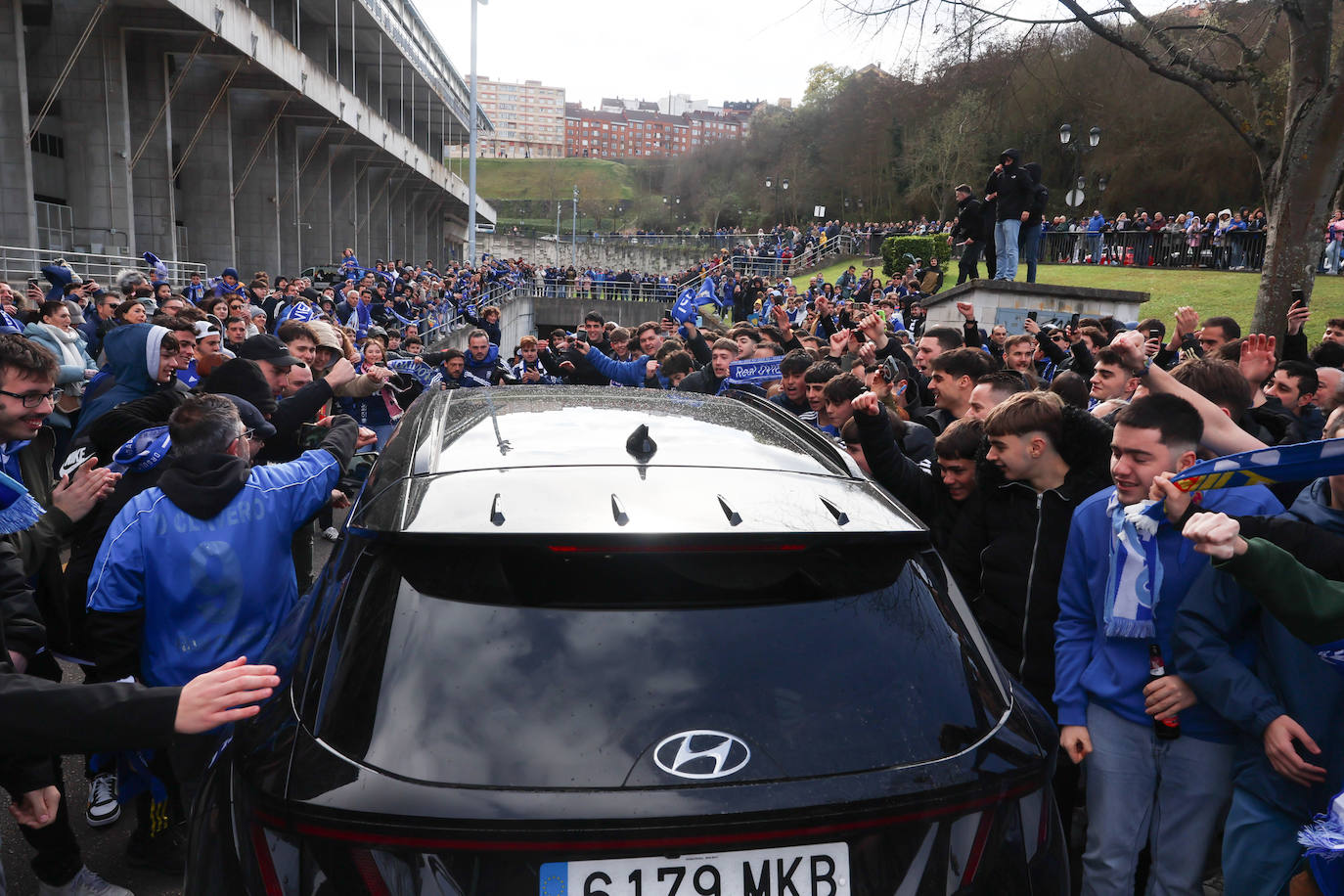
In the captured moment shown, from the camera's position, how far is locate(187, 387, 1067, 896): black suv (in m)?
1.65

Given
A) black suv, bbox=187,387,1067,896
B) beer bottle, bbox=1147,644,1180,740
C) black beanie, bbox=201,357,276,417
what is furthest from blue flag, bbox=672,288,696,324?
black suv, bbox=187,387,1067,896

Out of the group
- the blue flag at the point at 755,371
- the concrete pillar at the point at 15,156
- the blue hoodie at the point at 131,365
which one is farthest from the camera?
the concrete pillar at the point at 15,156

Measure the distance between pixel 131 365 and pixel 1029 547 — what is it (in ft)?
15.1

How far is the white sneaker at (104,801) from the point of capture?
3.85 meters

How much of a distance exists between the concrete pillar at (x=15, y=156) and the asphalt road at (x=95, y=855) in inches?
805

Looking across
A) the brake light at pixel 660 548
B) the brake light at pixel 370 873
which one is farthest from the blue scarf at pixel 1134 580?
the brake light at pixel 370 873

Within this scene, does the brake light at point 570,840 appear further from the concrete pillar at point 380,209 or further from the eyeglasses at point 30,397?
the concrete pillar at point 380,209

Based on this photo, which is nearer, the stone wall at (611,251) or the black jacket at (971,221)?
the black jacket at (971,221)

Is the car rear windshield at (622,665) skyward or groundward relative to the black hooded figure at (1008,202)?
groundward

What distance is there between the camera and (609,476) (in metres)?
2.24

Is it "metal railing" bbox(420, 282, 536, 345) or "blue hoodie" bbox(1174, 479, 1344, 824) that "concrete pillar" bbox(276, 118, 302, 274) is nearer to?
"metal railing" bbox(420, 282, 536, 345)

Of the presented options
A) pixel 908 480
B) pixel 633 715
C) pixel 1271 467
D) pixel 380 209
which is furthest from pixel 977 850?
pixel 380 209

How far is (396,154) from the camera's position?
43.8 m

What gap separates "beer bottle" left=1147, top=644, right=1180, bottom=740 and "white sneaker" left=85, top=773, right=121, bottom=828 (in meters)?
3.85
